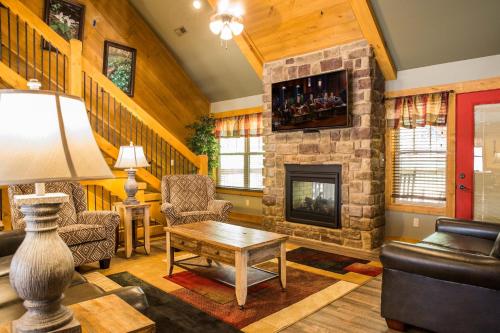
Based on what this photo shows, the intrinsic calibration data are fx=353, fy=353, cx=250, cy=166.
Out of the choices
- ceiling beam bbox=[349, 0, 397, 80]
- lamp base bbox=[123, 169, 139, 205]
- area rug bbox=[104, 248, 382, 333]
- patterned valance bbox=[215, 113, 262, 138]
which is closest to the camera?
area rug bbox=[104, 248, 382, 333]

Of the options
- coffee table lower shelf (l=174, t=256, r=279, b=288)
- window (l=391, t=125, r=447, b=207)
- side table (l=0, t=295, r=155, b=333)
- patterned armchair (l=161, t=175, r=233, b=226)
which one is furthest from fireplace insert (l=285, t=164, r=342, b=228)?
side table (l=0, t=295, r=155, b=333)

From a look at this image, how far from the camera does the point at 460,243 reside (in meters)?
3.21

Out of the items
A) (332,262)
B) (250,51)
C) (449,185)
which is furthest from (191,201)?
(449,185)

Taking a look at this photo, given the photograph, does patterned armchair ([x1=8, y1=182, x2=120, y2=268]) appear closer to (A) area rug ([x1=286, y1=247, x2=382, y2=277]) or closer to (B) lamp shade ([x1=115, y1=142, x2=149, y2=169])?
(B) lamp shade ([x1=115, y1=142, x2=149, y2=169])

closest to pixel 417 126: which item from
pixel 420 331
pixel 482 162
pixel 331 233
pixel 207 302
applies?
pixel 482 162

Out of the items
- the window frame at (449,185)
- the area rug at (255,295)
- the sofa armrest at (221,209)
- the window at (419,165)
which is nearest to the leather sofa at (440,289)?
the area rug at (255,295)

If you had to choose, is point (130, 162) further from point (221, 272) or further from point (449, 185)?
point (449, 185)

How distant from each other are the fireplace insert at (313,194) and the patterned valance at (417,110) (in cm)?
104

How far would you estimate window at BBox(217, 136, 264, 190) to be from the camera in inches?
277

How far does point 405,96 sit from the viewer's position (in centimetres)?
483

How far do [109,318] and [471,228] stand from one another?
3.55m

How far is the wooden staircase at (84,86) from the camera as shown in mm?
4508

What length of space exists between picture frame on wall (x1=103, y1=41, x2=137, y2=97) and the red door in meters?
5.47

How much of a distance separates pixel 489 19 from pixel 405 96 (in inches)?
49.2
